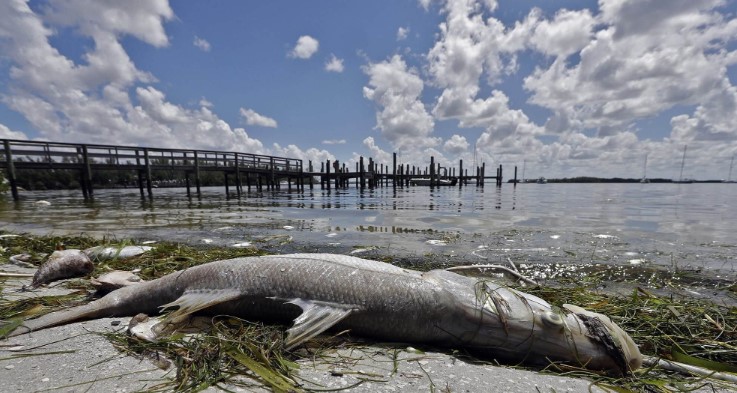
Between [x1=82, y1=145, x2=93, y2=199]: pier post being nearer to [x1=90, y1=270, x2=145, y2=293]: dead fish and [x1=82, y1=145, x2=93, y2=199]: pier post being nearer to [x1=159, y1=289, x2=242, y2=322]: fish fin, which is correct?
[x1=90, y1=270, x2=145, y2=293]: dead fish

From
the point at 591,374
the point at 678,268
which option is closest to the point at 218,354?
the point at 591,374

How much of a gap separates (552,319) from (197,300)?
289 centimetres

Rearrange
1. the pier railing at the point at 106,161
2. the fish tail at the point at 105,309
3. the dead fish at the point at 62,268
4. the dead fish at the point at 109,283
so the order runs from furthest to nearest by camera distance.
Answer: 1. the pier railing at the point at 106,161
2. the dead fish at the point at 62,268
3. the dead fish at the point at 109,283
4. the fish tail at the point at 105,309

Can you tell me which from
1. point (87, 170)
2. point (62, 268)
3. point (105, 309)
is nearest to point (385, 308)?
point (105, 309)

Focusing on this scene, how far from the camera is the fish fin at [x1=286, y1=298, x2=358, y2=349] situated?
7.70ft

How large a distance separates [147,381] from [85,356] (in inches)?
24.5

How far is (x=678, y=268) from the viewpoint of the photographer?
521 cm

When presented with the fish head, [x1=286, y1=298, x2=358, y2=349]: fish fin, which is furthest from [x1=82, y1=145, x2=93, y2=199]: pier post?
the fish head

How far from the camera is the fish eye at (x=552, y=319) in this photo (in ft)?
7.95

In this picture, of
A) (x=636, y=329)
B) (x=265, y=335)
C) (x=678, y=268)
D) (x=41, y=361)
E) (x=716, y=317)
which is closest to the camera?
(x=41, y=361)

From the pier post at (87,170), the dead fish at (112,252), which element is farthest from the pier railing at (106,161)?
the dead fish at (112,252)

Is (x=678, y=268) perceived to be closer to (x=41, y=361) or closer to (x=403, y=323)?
(x=403, y=323)

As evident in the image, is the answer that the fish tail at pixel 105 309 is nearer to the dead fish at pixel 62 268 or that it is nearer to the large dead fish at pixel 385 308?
the large dead fish at pixel 385 308

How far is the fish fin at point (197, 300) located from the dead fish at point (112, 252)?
320cm
